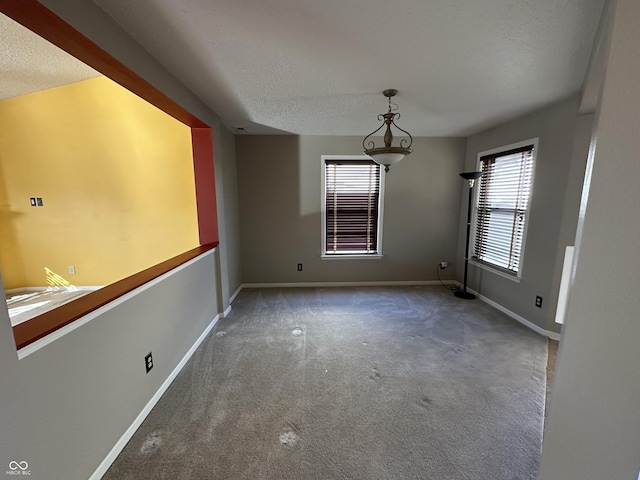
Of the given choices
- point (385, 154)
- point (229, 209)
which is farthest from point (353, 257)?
point (385, 154)

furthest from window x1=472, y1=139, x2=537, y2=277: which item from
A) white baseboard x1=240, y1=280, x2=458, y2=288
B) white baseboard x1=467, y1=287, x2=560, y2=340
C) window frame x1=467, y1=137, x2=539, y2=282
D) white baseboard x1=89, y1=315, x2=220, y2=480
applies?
white baseboard x1=89, y1=315, x2=220, y2=480

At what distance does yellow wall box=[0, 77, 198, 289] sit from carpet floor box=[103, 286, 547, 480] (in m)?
1.88

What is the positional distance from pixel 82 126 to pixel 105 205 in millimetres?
1055

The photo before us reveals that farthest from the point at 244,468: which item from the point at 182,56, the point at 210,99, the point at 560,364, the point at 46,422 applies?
the point at 210,99

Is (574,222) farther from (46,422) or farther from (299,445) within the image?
(46,422)

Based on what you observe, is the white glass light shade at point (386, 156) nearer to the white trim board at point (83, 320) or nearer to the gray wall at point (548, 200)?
the gray wall at point (548, 200)

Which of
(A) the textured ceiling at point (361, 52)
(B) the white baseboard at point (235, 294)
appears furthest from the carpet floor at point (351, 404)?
(A) the textured ceiling at point (361, 52)

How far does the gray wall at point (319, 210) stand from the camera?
4004 mm

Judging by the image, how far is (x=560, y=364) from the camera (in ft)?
2.85

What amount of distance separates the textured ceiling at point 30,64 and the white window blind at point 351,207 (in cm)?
309

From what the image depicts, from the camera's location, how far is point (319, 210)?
4145mm

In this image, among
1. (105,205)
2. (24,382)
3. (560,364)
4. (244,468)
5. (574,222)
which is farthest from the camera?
(105,205)

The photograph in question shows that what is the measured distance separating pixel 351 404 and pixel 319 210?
281cm

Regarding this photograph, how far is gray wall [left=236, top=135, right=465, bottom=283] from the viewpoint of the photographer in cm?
400
